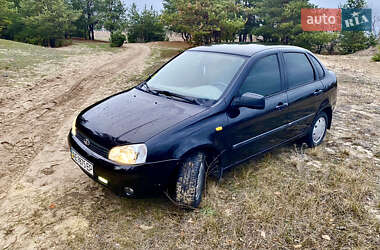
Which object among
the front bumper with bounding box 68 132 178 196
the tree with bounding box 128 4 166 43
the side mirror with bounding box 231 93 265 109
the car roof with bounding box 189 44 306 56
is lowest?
the front bumper with bounding box 68 132 178 196

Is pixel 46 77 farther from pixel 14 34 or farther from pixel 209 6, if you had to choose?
pixel 14 34

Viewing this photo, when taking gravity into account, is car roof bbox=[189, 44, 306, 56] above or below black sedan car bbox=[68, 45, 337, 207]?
above

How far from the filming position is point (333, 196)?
3598mm

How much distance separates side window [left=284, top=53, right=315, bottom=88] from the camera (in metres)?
4.16

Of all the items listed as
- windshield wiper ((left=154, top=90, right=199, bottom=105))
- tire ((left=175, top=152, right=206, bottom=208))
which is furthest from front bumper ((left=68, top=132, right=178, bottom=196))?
windshield wiper ((left=154, top=90, right=199, bottom=105))

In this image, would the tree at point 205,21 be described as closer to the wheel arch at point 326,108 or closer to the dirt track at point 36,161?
the dirt track at point 36,161

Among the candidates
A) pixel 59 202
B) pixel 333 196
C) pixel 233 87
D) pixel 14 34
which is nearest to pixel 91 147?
pixel 59 202

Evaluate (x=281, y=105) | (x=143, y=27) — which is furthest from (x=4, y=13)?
(x=281, y=105)

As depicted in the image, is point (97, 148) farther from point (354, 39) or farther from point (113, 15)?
point (113, 15)

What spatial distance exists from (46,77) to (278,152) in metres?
8.37

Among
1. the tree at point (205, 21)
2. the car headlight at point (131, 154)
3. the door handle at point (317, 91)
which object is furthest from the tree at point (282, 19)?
the car headlight at point (131, 154)

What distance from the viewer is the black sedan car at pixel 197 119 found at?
2.84m

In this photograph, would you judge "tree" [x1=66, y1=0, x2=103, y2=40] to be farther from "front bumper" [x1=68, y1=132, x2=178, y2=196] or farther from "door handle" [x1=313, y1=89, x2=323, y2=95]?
"front bumper" [x1=68, y1=132, x2=178, y2=196]

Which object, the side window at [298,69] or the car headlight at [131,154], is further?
the side window at [298,69]
